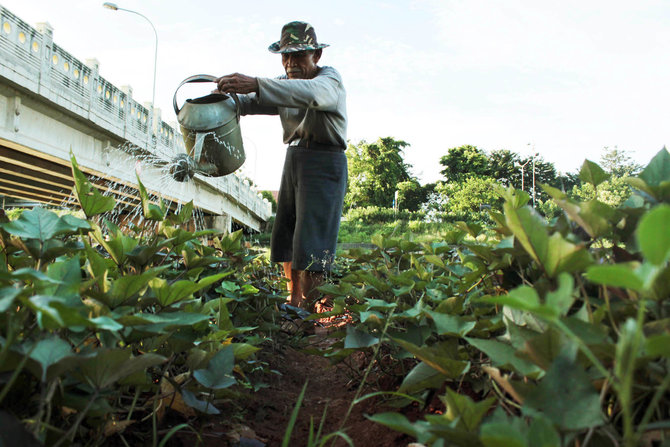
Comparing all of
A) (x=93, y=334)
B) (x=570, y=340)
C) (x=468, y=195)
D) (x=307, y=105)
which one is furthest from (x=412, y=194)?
(x=570, y=340)

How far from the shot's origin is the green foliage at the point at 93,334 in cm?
64

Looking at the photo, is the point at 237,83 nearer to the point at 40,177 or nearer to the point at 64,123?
the point at 64,123

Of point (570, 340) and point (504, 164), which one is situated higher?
point (504, 164)

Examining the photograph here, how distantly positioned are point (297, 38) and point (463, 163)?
6414cm

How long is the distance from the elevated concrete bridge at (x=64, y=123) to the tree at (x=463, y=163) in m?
53.2

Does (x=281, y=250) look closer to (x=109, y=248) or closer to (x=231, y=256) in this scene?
(x=231, y=256)

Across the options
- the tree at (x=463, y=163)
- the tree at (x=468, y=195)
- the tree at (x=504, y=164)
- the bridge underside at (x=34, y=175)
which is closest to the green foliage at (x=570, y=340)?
the bridge underside at (x=34, y=175)

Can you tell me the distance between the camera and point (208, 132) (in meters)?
3.24

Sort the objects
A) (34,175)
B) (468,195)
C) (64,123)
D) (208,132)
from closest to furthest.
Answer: (208,132), (64,123), (34,175), (468,195)

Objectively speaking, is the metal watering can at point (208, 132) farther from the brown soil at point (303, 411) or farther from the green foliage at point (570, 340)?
the green foliage at point (570, 340)

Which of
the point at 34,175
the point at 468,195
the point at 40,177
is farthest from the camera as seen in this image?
the point at 468,195

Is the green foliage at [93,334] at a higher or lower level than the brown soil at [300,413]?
higher

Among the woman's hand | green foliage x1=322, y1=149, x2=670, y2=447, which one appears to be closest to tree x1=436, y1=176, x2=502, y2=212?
the woman's hand

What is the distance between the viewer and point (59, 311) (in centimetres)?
56
